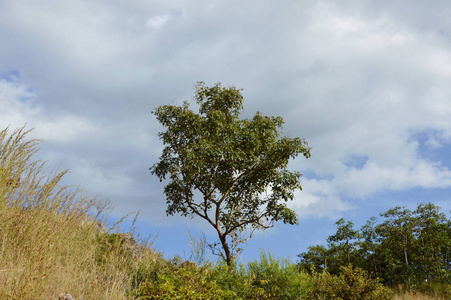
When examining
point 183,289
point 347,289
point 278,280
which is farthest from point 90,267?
point 347,289

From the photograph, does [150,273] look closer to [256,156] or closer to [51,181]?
[51,181]

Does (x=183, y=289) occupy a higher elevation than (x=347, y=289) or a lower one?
lower

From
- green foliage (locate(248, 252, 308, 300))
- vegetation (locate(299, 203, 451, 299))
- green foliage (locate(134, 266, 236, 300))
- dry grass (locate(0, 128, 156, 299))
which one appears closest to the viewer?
dry grass (locate(0, 128, 156, 299))

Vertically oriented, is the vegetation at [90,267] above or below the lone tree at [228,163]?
below

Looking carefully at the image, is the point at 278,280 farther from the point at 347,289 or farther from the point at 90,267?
the point at 90,267

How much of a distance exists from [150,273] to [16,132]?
5118 millimetres

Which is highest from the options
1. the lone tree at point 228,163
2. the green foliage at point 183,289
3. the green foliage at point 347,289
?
the lone tree at point 228,163

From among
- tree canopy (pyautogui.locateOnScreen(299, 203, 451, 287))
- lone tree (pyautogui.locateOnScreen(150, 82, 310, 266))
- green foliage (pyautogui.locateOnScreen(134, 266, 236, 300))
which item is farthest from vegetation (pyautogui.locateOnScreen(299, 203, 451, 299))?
green foliage (pyautogui.locateOnScreen(134, 266, 236, 300))

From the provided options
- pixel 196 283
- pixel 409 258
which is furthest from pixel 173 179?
pixel 409 258

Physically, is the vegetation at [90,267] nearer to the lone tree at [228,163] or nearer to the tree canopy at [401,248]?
the lone tree at [228,163]

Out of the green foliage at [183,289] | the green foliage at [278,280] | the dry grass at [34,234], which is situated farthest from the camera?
the green foliage at [278,280]

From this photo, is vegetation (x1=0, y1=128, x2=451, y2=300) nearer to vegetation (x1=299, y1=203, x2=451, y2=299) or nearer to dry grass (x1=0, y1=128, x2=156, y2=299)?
dry grass (x1=0, y1=128, x2=156, y2=299)

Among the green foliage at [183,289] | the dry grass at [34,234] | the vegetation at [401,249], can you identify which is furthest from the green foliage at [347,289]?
the vegetation at [401,249]

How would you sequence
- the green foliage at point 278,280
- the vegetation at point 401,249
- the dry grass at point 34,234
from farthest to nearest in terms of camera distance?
the vegetation at point 401,249 < the green foliage at point 278,280 < the dry grass at point 34,234
